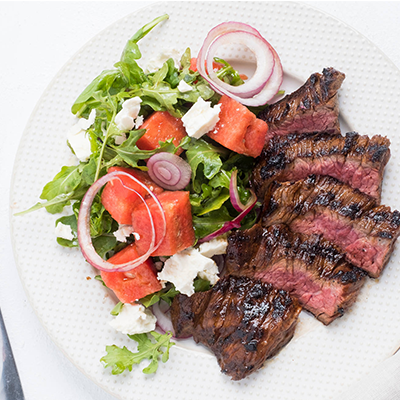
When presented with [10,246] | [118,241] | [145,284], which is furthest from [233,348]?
[10,246]

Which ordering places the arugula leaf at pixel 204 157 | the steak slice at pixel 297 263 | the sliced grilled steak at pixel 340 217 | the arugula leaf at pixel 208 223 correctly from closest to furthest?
1. the sliced grilled steak at pixel 340 217
2. the steak slice at pixel 297 263
3. the arugula leaf at pixel 204 157
4. the arugula leaf at pixel 208 223

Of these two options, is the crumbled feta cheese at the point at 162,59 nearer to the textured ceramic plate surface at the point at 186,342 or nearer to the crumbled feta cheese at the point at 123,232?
the textured ceramic plate surface at the point at 186,342

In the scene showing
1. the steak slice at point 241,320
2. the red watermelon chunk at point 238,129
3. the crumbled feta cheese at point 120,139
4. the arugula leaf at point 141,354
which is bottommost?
the arugula leaf at point 141,354

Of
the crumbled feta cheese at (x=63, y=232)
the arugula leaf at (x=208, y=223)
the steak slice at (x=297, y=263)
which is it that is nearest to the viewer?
the steak slice at (x=297, y=263)

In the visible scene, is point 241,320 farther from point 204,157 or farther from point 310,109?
point 310,109

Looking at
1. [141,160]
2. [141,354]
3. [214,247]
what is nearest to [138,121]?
[141,160]

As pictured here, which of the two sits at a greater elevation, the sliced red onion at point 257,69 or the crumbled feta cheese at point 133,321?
the sliced red onion at point 257,69

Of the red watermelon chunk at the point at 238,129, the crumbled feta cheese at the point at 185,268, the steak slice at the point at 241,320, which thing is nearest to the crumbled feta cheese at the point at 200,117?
the red watermelon chunk at the point at 238,129
